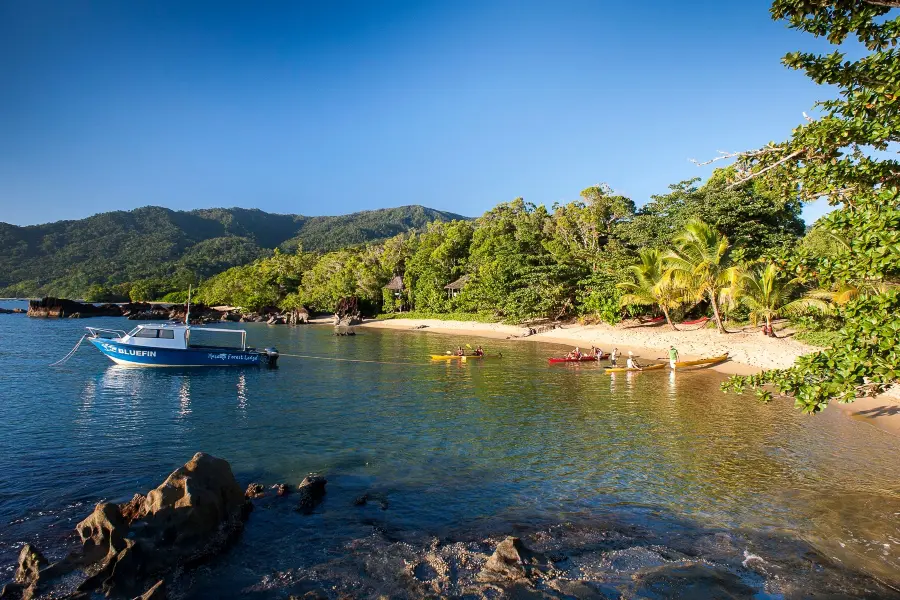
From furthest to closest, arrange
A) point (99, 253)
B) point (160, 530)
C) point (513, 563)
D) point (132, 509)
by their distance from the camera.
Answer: point (99, 253) → point (132, 509) → point (160, 530) → point (513, 563)

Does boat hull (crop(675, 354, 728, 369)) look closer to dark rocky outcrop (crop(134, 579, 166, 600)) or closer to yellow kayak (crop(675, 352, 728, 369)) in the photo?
yellow kayak (crop(675, 352, 728, 369))

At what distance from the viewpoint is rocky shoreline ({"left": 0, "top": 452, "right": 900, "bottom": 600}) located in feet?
24.4

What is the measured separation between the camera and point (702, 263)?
3238 cm

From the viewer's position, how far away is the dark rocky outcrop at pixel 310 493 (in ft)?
34.2

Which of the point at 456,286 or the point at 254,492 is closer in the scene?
the point at 254,492

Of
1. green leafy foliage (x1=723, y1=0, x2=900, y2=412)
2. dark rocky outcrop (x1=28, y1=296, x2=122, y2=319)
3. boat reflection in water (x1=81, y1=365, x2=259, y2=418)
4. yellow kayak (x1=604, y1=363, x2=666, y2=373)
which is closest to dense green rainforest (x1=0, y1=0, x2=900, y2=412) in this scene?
green leafy foliage (x1=723, y1=0, x2=900, y2=412)

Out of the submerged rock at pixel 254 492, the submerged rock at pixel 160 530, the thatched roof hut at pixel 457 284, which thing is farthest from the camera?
the thatched roof hut at pixel 457 284

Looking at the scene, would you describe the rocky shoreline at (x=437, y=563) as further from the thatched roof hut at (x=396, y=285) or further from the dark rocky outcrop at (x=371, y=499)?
the thatched roof hut at (x=396, y=285)

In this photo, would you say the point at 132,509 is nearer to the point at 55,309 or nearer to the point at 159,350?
the point at 159,350

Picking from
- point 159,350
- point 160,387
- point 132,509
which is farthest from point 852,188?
point 159,350

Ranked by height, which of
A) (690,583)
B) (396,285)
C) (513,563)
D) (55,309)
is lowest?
(690,583)

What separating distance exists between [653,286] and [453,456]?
92.5ft

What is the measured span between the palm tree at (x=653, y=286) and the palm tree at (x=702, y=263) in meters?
1.05

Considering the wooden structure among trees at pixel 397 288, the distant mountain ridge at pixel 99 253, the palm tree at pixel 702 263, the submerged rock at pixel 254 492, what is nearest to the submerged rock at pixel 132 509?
the submerged rock at pixel 254 492
